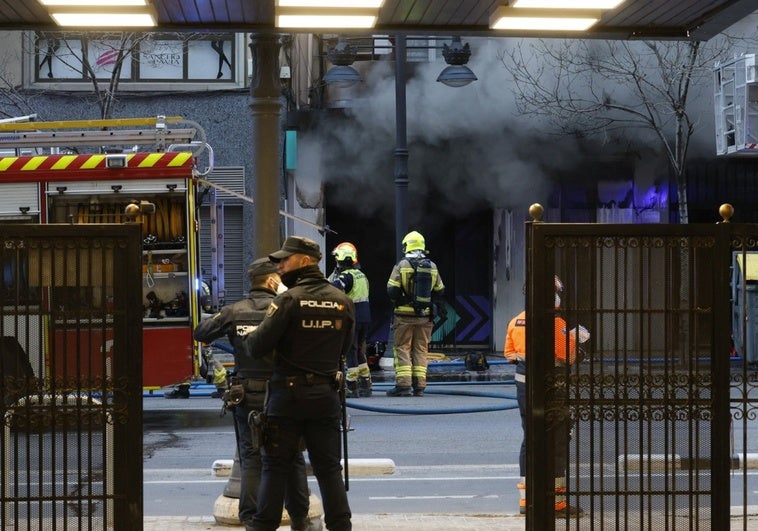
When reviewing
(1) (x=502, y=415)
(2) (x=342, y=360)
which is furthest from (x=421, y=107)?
(2) (x=342, y=360)

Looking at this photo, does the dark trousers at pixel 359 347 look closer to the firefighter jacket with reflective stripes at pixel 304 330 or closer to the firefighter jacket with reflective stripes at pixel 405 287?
the firefighter jacket with reflective stripes at pixel 405 287

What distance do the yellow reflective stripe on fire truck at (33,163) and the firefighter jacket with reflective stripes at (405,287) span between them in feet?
14.0

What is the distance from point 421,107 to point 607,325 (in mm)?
14072

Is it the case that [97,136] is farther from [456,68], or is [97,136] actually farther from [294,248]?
[456,68]

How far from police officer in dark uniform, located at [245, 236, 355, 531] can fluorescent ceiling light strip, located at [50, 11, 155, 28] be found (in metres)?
1.93

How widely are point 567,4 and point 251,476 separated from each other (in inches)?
128

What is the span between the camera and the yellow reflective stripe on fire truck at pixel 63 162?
12.3m

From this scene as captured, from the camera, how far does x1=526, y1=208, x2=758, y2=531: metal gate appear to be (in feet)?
20.5


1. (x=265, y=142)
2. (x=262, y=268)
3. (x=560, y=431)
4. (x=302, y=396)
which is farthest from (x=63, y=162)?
(x=560, y=431)

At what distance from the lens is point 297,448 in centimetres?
674

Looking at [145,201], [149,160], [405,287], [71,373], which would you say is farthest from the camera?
[405,287]

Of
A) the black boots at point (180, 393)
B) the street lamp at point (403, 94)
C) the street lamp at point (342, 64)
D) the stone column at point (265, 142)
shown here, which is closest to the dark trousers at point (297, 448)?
the stone column at point (265, 142)

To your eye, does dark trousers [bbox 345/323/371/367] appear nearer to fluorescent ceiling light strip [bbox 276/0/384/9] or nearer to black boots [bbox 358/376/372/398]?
black boots [bbox 358/376/372/398]

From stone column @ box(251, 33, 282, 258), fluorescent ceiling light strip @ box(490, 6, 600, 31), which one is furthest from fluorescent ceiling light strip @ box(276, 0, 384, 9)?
stone column @ box(251, 33, 282, 258)
